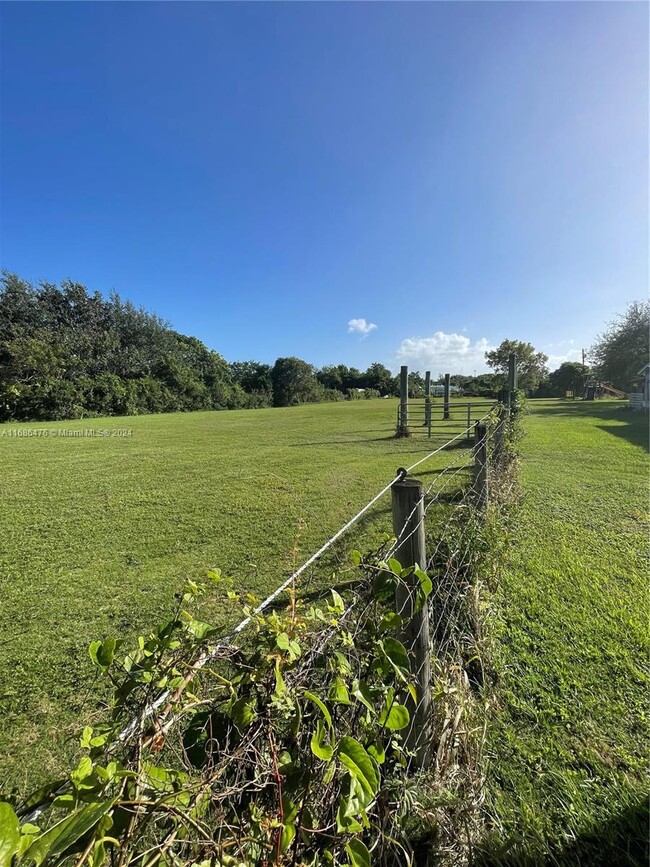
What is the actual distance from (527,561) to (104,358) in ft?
102

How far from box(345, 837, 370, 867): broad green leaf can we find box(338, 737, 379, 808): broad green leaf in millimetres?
58

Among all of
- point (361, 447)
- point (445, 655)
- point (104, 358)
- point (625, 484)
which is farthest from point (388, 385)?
point (445, 655)

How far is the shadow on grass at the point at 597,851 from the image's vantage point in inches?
48.2

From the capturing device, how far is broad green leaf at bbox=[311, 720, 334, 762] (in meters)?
0.72

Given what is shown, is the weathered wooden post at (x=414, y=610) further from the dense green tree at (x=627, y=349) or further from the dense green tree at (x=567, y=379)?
the dense green tree at (x=567, y=379)

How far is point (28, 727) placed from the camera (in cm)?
185

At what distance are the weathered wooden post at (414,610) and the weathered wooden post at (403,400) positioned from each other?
31.1 ft

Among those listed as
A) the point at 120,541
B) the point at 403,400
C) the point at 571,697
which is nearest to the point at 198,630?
the point at 571,697

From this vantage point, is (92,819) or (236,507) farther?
(236,507)

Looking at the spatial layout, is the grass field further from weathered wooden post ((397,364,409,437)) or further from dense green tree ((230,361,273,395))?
dense green tree ((230,361,273,395))

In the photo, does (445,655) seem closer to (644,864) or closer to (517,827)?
(517,827)

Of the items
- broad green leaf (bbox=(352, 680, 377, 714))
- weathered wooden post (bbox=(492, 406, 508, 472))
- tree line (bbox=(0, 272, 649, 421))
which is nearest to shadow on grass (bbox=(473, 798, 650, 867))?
broad green leaf (bbox=(352, 680, 377, 714))

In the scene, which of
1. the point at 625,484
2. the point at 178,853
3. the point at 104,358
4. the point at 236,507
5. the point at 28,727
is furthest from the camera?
the point at 104,358

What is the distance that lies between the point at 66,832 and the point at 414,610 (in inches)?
35.8
